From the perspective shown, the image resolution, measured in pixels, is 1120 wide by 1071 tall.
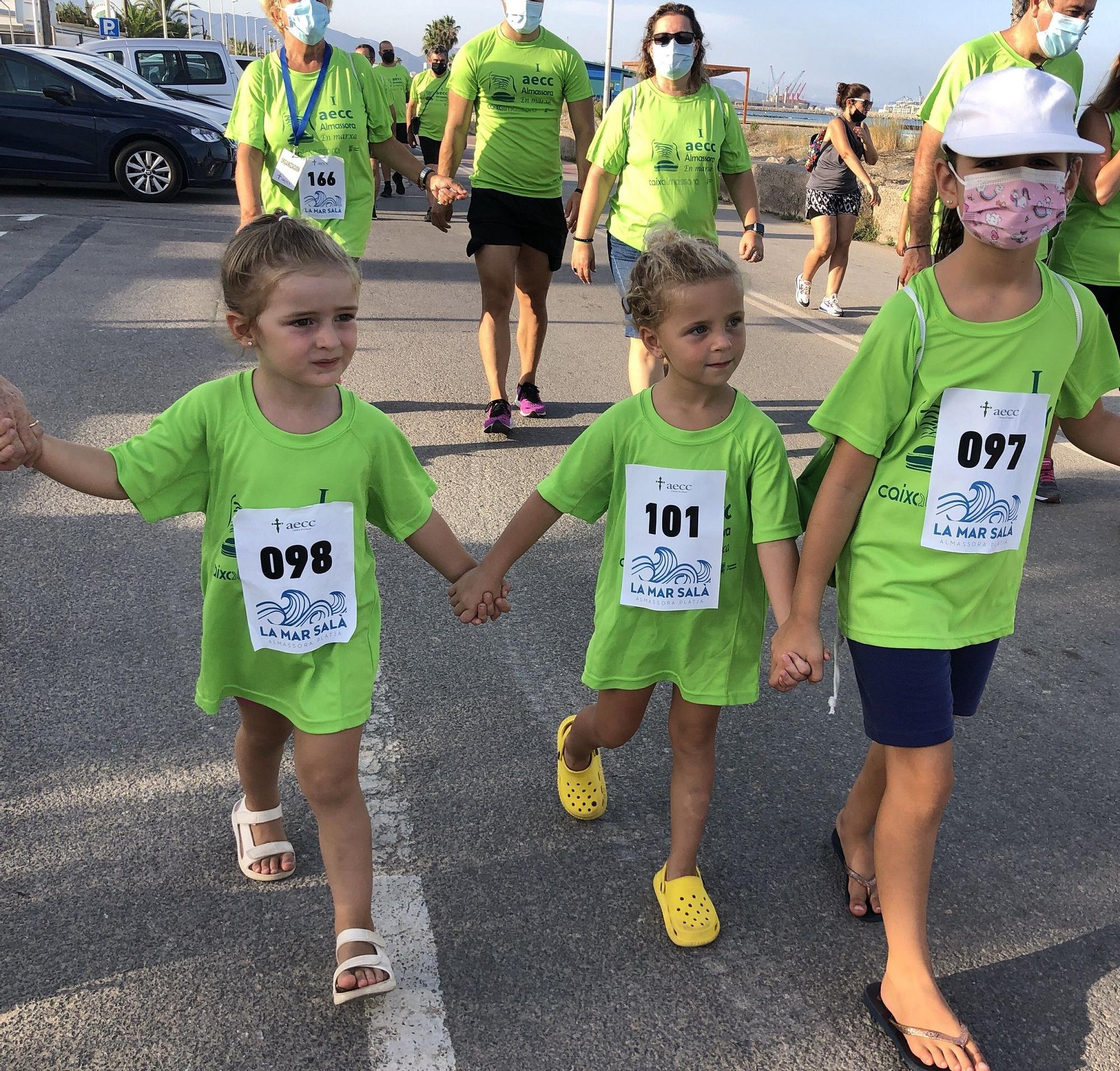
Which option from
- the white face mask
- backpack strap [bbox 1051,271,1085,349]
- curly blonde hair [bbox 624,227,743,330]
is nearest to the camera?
backpack strap [bbox 1051,271,1085,349]

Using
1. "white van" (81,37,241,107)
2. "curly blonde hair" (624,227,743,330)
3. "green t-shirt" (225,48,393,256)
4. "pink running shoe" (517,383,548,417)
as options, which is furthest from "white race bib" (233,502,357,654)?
"white van" (81,37,241,107)

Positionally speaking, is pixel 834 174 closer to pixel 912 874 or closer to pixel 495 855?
pixel 495 855

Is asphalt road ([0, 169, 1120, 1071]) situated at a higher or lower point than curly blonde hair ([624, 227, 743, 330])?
lower

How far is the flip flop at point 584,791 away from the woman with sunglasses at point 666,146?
2.68 meters

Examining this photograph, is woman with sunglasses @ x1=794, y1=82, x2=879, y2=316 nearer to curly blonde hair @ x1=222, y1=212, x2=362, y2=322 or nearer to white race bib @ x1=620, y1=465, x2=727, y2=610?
white race bib @ x1=620, y1=465, x2=727, y2=610

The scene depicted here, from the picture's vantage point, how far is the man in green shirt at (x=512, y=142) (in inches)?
233

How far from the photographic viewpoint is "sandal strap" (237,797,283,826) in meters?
2.73

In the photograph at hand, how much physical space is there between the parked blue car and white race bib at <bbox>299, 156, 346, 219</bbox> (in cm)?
1003

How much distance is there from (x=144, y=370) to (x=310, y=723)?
535 centimetres

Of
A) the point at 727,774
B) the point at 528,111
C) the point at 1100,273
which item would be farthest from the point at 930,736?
the point at 528,111

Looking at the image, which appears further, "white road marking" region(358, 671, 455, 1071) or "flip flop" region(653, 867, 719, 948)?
"flip flop" region(653, 867, 719, 948)

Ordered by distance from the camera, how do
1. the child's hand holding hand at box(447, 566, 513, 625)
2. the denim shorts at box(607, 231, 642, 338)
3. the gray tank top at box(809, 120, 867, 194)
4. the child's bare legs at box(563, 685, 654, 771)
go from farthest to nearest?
the gray tank top at box(809, 120, 867, 194) < the denim shorts at box(607, 231, 642, 338) < the child's bare legs at box(563, 685, 654, 771) < the child's hand holding hand at box(447, 566, 513, 625)

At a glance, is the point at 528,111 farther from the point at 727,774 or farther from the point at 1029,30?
the point at 727,774

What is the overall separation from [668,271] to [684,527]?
55 centimetres
